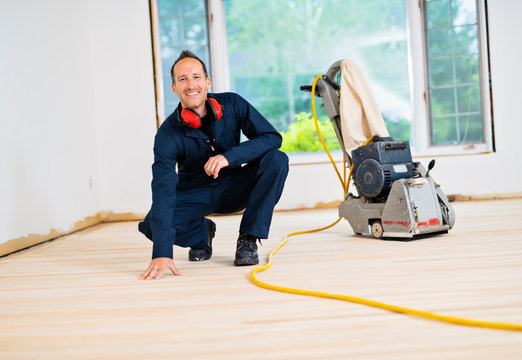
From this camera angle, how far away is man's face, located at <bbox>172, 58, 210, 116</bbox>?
2.05 metres

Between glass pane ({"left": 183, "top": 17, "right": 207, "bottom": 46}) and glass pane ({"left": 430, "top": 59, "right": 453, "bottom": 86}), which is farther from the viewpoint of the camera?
glass pane ({"left": 430, "top": 59, "right": 453, "bottom": 86})

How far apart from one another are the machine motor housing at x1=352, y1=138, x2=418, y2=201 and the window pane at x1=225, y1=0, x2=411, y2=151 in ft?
18.9

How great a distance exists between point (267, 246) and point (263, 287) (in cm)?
98

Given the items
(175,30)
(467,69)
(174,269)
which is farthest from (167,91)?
(174,269)

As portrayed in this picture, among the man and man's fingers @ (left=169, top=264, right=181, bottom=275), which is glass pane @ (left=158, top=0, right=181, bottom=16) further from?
man's fingers @ (left=169, top=264, right=181, bottom=275)

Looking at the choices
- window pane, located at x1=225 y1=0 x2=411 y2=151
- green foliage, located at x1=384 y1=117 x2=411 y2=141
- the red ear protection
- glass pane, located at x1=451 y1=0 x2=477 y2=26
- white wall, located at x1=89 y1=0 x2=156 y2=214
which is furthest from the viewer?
window pane, located at x1=225 y1=0 x2=411 y2=151

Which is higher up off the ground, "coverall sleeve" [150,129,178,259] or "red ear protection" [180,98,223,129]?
"red ear protection" [180,98,223,129]

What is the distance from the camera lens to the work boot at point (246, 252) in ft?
6.79

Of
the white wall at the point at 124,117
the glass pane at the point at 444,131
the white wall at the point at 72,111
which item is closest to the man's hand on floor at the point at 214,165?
the white wall at the point at 72,111

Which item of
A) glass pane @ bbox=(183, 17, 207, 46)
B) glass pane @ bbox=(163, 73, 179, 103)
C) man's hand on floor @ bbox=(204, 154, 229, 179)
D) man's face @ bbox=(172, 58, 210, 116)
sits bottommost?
man's hand on floor @ bbox=(204, 154, 229, 179)

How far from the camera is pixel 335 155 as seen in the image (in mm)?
5070

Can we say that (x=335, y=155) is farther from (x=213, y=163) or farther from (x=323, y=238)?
(x=213, y=163)

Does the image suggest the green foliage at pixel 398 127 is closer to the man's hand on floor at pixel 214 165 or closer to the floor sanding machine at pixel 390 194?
the floor sanding machine at pixel 390 194

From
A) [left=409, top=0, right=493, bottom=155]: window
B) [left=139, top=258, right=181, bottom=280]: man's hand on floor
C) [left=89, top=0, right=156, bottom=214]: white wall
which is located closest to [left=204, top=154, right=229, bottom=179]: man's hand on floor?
[left=139, top=258, right=181, bottom=280]: man's hand on floor
